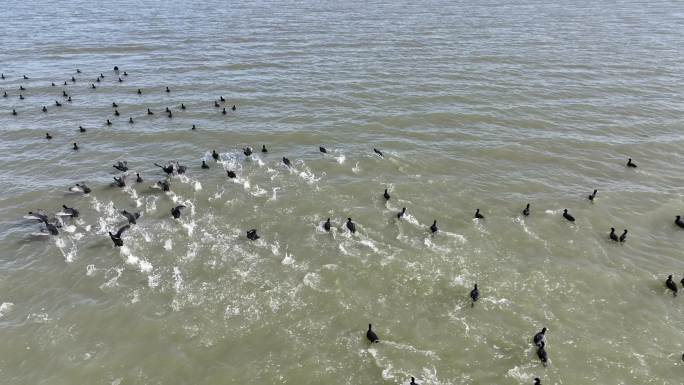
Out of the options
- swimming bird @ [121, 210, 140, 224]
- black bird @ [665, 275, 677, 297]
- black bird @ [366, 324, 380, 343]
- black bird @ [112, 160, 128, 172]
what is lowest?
black bird @ [366, 324, 380, 343]

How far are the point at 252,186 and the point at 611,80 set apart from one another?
144ft

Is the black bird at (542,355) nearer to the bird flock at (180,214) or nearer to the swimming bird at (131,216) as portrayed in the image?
the bird flock at (180,214)

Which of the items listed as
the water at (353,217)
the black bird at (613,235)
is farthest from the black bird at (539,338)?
the black bird at (613,235)

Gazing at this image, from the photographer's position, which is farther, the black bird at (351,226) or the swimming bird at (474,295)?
the black bird at (351,226)

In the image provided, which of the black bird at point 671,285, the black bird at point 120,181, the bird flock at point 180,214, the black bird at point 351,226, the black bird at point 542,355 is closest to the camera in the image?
the black bird at point 542,355

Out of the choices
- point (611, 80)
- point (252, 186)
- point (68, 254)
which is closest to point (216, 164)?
Result: point (252, 186)

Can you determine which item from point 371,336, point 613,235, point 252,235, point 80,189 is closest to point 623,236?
point 613,235

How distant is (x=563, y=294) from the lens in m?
24.5

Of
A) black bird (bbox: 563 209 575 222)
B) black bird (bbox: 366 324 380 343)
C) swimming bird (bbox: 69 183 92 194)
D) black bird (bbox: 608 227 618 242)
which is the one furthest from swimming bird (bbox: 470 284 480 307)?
swimming bird (bbox: 69 183 92 194)

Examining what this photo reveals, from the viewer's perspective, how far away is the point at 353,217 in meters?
30.7

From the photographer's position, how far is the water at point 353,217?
2152 cm

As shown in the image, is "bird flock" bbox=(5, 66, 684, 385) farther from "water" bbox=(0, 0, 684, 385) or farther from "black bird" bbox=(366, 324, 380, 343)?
"water" bbox=(0, 0, 684, 385)

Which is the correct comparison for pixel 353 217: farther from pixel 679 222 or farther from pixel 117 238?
pixel 679 222

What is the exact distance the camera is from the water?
2152 cm
